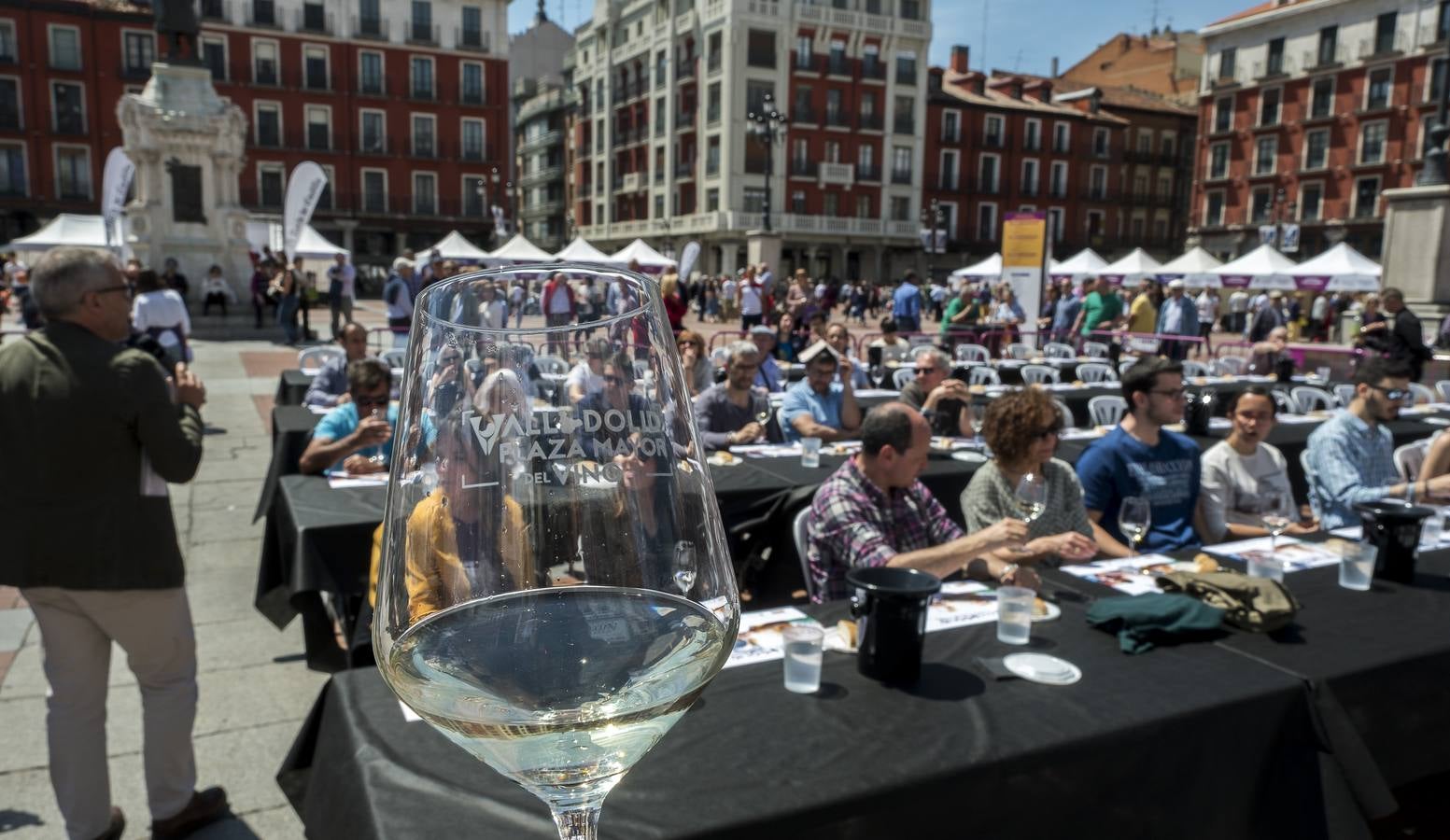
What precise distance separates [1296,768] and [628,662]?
218cm

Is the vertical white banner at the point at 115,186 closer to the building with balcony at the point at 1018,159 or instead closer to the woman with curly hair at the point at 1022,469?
the woman with curly hair at the point at 1022,469

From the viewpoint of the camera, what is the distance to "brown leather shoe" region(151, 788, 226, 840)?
275 cm

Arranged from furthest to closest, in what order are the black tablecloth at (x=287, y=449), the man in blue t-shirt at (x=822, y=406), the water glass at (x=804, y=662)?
1. the man in blue t-shirt at (x=822, y=406)
2. the black tablecloth at (x=287, y=449)
3. the water glass at (x=804, y=662)

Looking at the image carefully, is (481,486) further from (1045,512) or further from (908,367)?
(908,367)

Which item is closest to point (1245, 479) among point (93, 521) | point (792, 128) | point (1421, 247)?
point (93, 521)

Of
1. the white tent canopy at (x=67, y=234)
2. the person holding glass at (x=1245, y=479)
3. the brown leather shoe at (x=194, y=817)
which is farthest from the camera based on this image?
the white tent canopy at (x=67, y=234)

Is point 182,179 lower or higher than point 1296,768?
higher

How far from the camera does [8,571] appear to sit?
8.00ft

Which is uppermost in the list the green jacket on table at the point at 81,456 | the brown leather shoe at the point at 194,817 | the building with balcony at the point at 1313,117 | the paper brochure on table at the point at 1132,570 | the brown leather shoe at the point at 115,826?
the building with balcony at the point at 1313,117

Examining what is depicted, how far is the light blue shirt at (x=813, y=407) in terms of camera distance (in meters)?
6.34

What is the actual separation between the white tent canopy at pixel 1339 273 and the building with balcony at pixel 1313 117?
2650 cm

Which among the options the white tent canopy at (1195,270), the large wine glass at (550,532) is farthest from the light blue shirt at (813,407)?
the white tent canopy at (1195,270)

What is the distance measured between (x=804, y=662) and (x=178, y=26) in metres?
21.8

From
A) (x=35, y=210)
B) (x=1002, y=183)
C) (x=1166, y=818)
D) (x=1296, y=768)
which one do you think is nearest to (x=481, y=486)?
(x=1166, y=818)
